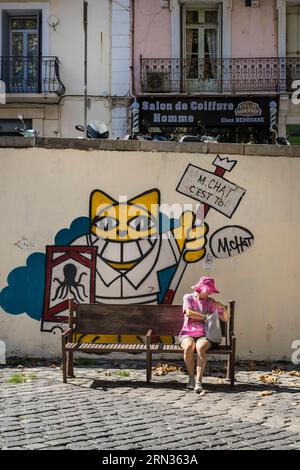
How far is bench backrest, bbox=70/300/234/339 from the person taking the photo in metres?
8.50

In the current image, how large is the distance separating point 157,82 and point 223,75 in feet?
6.18

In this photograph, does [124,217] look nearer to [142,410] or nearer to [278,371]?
[278,371]

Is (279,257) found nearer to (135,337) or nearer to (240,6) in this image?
(135,337)

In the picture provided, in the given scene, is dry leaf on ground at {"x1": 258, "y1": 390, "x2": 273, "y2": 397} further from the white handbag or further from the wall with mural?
the wall with mural

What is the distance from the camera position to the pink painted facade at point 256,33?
2075 cm

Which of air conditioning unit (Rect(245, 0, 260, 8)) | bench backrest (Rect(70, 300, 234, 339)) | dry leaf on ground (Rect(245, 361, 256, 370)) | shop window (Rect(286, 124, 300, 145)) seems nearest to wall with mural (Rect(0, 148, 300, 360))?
dry leaf on ground (Rect(245, 361, 256, 370))

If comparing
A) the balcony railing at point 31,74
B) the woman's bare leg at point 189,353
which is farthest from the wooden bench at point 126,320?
the balcony railing at point 31,74

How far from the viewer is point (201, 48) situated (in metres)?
21.1

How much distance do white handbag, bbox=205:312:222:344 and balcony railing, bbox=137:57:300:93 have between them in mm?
13645

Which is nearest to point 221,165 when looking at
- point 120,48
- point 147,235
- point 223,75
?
point 147,235

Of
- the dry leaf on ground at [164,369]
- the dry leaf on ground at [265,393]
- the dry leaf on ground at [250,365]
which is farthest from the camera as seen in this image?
the dry leaf on ground at [250,365]

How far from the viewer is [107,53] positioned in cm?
2080

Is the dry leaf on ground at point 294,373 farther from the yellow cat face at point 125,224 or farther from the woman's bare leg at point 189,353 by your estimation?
the yellow cat face at point 125,224

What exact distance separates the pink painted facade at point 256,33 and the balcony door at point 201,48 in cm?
58
